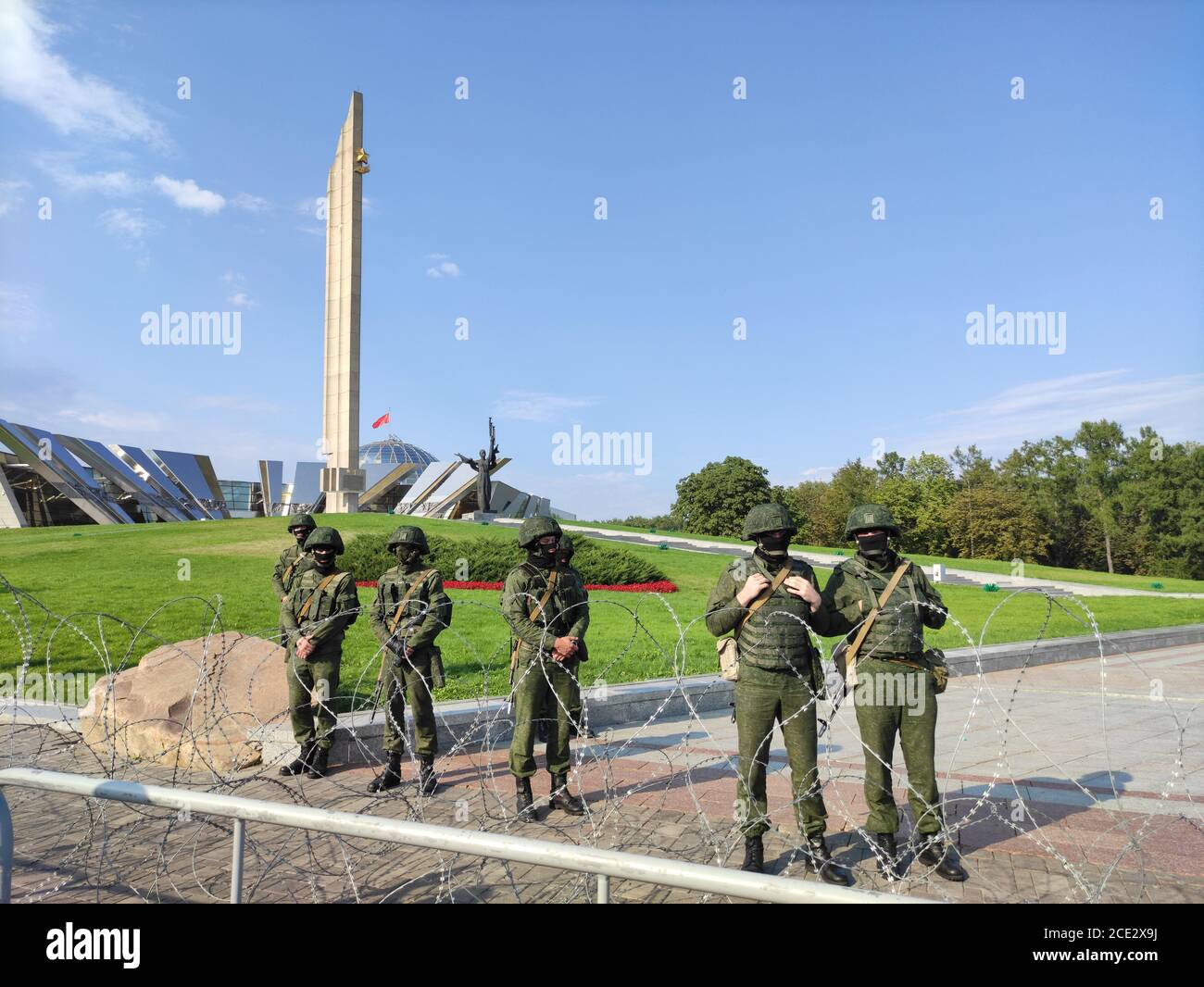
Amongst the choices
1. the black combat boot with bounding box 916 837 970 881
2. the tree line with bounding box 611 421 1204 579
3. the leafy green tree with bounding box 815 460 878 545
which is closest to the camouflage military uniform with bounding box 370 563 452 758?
the black combat boot with bounding box 916 837 970 881

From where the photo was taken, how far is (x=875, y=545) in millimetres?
5402

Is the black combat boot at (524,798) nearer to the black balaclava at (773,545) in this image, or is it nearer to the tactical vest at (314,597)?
the tactical vest at (314,597)

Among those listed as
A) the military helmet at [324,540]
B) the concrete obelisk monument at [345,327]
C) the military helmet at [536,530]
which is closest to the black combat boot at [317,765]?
the military helmet at [324,540]

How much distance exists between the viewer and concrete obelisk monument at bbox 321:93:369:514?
44781 mm

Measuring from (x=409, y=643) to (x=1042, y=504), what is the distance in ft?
272

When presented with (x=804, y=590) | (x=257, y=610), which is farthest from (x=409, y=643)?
(x=257, y=610)

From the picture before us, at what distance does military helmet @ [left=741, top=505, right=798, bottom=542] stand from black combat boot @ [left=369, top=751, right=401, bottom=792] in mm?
3856

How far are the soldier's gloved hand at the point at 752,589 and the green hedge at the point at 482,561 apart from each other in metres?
17.3

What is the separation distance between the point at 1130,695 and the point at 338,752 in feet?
36.8

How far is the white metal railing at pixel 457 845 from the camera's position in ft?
7.40

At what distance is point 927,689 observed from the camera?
512cm

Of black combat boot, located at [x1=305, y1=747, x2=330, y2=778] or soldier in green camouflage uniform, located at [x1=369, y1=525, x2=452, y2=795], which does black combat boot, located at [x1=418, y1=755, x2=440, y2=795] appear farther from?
black combat boot, located at [x1=305, y1=747, x2=330, y2=778]
